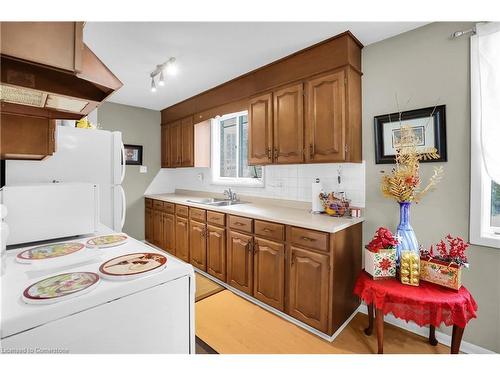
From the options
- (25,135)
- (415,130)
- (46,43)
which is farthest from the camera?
(415,130)

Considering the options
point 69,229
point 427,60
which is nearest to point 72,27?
point 69,229

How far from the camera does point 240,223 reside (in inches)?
92.4

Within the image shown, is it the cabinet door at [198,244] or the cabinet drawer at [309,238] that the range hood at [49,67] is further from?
the cabinet door at [198,244]

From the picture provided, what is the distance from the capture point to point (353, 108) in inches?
78.4

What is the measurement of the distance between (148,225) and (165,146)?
4.60 feet

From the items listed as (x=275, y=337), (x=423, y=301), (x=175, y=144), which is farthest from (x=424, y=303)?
(x=175, y=144)

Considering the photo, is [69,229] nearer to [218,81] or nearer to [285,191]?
[285,191]

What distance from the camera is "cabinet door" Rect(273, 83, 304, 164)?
2.18 metres

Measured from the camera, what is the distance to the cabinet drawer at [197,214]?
2.82 meters

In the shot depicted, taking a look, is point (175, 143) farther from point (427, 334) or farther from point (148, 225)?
point (427, 334)

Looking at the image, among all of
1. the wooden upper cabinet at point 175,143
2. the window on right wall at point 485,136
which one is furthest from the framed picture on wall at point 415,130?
the wooden upper cabinet at point 175,143

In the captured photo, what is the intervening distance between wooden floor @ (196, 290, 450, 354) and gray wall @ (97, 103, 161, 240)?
242cm

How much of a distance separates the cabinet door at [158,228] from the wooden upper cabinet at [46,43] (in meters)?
3.18

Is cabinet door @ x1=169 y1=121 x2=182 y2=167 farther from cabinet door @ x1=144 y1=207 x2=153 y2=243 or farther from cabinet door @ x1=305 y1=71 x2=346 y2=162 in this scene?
cabinet door @ x1=305 y1=71 x2=346 y2=162
